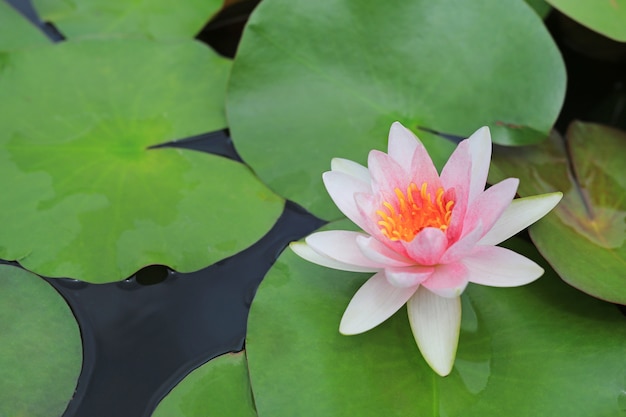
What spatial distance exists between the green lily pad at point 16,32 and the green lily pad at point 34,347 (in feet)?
2.90

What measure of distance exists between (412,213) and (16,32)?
1551 millimetres

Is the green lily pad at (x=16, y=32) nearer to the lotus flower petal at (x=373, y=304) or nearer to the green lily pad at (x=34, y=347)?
the green lily pad at (x=34, y=347)

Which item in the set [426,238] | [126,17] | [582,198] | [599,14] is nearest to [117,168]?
[126,17]

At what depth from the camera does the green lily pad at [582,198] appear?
1.41 meters

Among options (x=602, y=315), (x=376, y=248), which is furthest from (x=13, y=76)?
(x=602, y=315)

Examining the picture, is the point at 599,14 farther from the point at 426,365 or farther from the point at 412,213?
the point at 426,365

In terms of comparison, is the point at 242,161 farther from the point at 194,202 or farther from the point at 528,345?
the point at 528,345

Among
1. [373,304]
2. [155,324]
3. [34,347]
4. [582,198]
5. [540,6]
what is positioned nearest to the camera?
[373,304]

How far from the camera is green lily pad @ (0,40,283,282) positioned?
154 centimetres

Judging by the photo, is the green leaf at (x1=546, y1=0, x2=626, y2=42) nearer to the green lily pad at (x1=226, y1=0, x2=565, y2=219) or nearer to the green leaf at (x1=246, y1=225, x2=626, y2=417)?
the green lily pad at (x1=226, y1=0, x2=565, y2=219)

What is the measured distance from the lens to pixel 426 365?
1.31m

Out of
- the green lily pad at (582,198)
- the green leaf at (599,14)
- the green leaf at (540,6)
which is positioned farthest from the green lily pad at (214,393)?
the green leaf at (540,6)

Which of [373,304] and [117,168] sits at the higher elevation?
[373,304]

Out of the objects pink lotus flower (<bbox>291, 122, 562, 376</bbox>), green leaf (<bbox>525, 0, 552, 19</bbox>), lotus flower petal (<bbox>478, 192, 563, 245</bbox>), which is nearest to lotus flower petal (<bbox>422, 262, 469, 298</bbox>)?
pink lotus flower (<bbox>291, 122, 562, 376</bbox>)
